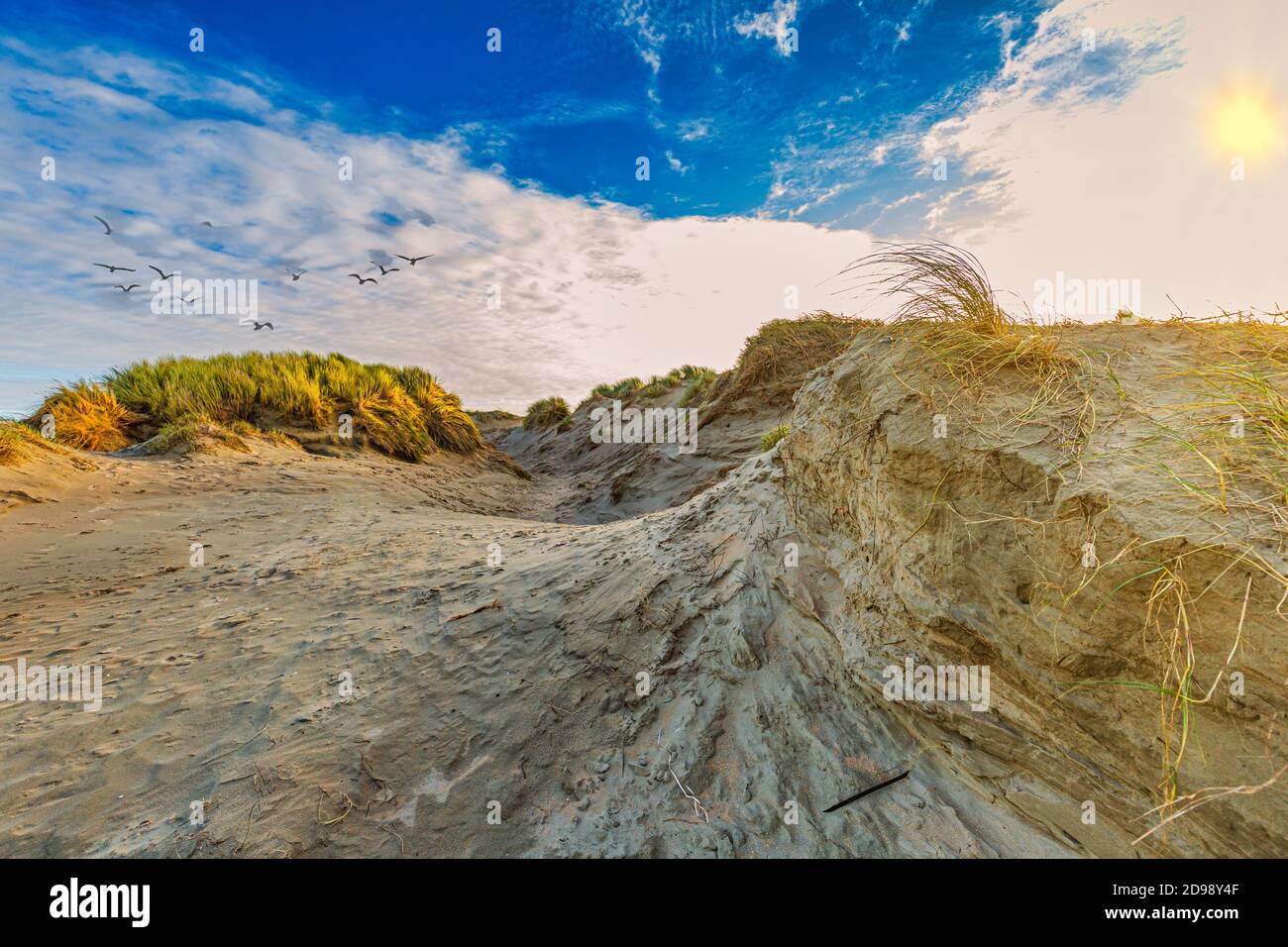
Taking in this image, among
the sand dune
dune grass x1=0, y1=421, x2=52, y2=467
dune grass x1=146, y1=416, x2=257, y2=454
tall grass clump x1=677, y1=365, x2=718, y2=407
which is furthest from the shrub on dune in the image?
the sand dune

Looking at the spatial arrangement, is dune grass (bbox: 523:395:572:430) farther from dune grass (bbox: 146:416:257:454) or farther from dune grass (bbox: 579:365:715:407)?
dune grass (bbox: 146:416:257:454)

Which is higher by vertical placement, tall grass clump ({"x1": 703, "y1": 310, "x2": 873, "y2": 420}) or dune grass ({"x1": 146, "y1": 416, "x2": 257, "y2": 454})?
tall grass clump ({"x1": 703, "y1": 310, "x2": 873, "y2": 420})

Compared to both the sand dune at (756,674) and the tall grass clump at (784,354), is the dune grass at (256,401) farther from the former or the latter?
the tall grass clump at (784,354)

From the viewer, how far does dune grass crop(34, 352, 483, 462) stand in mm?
9695

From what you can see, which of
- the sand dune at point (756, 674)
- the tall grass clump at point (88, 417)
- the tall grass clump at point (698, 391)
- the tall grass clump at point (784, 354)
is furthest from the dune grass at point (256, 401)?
the tall grass clump at point (784, 354)

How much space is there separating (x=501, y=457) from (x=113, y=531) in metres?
9.75

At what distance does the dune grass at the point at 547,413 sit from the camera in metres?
23.8

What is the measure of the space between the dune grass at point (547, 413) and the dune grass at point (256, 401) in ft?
29.8

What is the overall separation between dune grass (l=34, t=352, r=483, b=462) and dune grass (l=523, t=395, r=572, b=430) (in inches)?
357

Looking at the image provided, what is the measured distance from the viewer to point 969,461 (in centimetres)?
260

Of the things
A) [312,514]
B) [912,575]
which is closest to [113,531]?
[312,514]
